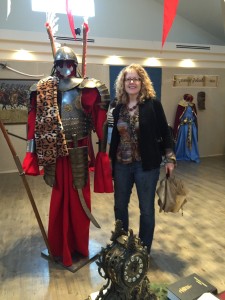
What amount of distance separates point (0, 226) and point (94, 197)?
1197 millimetres

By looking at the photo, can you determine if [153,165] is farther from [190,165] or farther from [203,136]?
[203,136]

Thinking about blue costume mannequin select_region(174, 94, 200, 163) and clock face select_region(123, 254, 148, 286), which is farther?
blue costume mannequin select_region(174, 94, 200, 163)

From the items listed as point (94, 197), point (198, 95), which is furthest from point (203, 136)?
point (94, 197)

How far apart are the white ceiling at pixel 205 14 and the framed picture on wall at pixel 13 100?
10.9 feet

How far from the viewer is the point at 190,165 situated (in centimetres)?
528

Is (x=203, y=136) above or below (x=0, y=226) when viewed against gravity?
above

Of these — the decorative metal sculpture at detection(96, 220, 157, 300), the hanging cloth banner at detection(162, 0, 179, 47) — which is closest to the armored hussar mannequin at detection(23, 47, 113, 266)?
the hanging cloth banner at detection(162, 0, 179, 47)

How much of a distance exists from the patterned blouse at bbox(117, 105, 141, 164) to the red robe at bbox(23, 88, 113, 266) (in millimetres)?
198

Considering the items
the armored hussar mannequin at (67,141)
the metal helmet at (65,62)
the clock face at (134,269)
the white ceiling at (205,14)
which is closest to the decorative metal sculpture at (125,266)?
the clock face at (134,269)

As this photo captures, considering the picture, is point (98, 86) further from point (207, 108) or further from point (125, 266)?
point (207, 108)

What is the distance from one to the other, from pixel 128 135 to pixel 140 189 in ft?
1.22

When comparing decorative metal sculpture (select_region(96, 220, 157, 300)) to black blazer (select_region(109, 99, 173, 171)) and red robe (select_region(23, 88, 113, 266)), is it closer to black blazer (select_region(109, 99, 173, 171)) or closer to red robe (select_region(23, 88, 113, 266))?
black blazer (select_region(109, 99, 173, 171))

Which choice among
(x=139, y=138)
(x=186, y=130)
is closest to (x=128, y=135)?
(x=139, y=138)

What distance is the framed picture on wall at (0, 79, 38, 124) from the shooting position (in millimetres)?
4629
